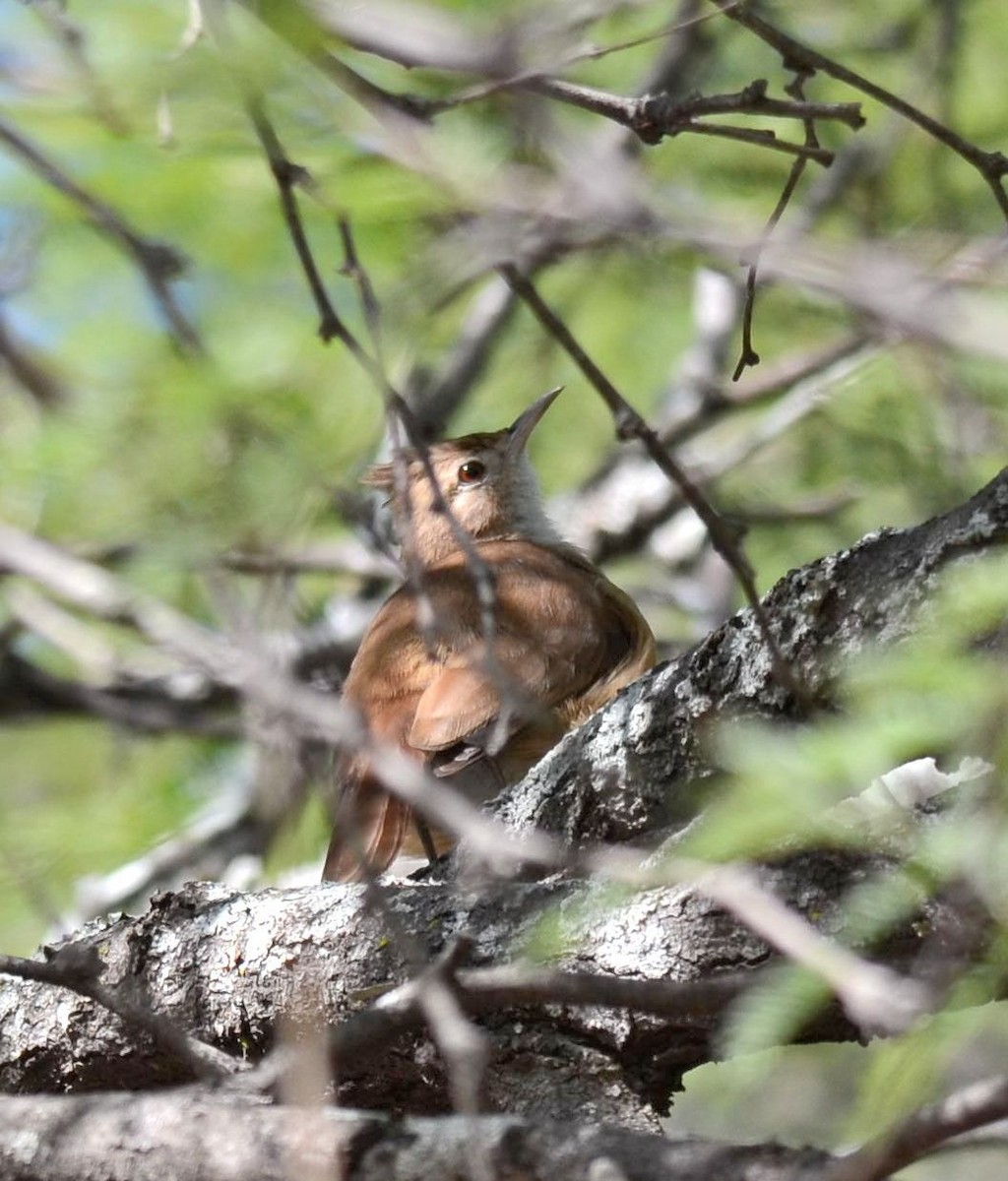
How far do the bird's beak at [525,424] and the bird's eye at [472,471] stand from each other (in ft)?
0.48

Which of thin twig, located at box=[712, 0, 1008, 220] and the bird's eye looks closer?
thin twig, located at box=[712, 0, 1008, 220]

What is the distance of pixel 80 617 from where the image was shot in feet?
24.3

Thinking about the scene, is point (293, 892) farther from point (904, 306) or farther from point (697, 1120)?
point (697, 1120)

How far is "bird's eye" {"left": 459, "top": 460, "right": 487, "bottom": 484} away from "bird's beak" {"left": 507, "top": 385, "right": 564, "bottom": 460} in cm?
15

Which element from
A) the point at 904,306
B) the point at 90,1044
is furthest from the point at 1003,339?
the point at 90,1044

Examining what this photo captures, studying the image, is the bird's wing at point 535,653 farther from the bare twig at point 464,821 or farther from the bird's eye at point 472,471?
the bird's eye at point 472,471

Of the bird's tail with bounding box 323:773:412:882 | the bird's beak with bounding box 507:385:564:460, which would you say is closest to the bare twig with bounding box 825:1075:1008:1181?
the bird's tail with bounding box 323:773:412:882

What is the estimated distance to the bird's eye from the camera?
7691mm

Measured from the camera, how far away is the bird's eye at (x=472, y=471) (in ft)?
25.2

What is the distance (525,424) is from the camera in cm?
736

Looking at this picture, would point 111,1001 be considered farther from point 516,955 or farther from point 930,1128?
point 930,1128

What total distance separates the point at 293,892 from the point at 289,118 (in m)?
1.83

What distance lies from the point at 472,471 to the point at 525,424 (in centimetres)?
48

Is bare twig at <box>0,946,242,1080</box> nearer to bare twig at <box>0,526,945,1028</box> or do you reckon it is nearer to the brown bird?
bare twig at <box>0,526,945,1028</box>
